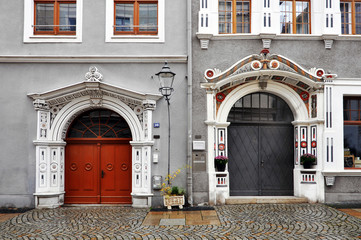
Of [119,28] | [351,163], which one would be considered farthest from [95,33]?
[351,163]

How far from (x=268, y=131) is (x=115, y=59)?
4.81 m

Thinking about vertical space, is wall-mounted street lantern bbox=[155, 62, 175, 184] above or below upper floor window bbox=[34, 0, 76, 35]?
below

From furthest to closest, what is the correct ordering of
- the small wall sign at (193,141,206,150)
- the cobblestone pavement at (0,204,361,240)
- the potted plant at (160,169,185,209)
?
1. the small wall sign at (193,141,206,150)
2. the potted plant at (160,169,185,209)
3. the cobblestone pavement at (0,204,361,240)

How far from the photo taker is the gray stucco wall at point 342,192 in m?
9.52

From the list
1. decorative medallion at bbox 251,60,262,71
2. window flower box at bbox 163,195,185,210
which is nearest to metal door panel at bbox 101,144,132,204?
window flower box at bbox 163,195,185,210

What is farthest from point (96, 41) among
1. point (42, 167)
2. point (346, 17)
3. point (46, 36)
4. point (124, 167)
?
point (346, 17)

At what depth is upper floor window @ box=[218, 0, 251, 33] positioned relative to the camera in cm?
991

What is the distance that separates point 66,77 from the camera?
31.7ft

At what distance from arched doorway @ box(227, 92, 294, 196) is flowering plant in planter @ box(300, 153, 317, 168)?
579mm

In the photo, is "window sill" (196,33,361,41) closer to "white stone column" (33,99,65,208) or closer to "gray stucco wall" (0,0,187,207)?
"gray stucco wall" (0,0,187,207)

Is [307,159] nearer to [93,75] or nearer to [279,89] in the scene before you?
[279,89]

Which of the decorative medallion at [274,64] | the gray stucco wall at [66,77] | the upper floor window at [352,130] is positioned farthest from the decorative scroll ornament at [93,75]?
the upper floor window at [352,130]

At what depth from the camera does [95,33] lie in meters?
9.67

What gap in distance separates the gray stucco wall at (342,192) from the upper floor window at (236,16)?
4899 mm
